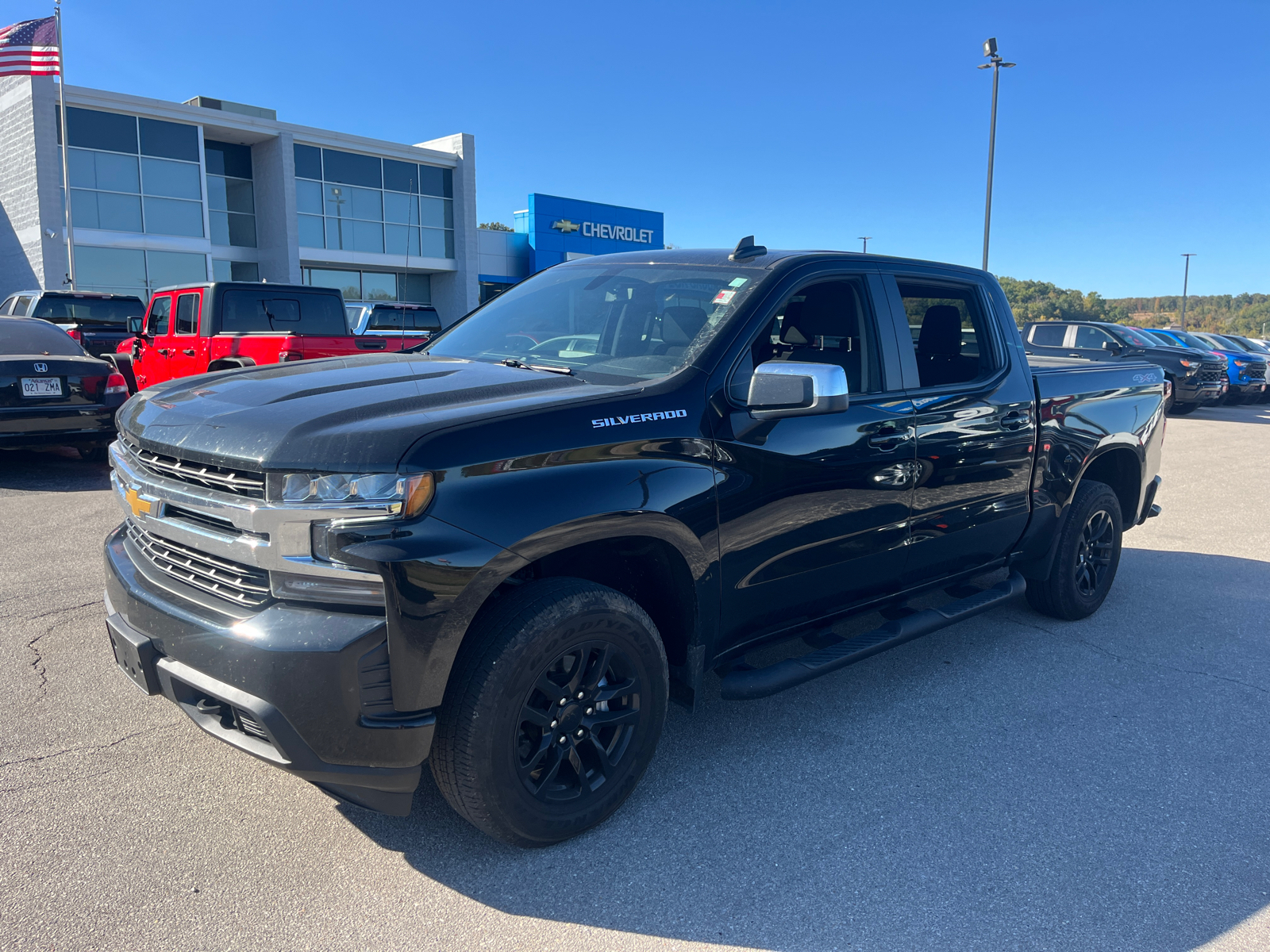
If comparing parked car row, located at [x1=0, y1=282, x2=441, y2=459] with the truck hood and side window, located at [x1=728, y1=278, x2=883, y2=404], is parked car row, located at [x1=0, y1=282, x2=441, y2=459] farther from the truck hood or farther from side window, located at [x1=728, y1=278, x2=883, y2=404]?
side window, located at [x1=728, y1=278, x2=883, y2=404]

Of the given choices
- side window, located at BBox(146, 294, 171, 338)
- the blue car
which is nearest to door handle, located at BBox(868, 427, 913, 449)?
side window, located at BBox(146, 294, 171, 338)

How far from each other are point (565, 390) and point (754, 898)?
1.63 meters

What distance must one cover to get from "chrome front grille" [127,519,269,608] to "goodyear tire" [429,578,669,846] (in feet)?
1.92

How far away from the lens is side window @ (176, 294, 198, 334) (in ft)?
35.7

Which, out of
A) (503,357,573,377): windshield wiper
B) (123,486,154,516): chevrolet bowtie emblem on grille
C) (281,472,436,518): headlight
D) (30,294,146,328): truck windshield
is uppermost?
(30,294,146,328): truck windshield

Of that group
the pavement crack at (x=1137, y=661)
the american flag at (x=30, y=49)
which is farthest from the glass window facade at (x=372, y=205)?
the pavement crack at (x=1137, y=661)

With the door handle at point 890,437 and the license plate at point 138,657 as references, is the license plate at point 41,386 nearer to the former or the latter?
the license plate at point 138,657

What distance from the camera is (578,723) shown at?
2.77 meters

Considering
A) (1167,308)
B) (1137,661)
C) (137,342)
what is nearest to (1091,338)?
(1137,661)

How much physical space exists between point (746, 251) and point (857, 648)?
5.46 ft

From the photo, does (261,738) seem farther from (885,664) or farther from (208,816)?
(885,664)

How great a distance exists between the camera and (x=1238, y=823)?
10.0 ft

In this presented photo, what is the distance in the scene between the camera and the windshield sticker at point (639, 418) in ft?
8.92

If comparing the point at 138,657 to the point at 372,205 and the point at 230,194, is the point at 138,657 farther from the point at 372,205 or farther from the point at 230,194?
the point at 372,205
